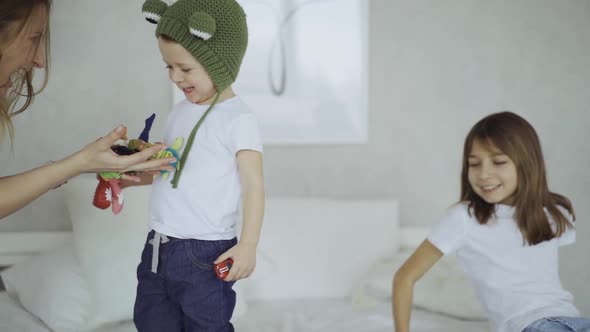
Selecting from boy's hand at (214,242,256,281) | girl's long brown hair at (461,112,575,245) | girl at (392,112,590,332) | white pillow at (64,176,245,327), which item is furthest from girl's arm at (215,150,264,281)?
white pillow at (64,176,245,327)

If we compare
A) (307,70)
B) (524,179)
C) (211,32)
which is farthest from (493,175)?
(307,70)

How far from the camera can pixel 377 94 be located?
2.69 meters

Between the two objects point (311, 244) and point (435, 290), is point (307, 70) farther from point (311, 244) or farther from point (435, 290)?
point (435, 290)

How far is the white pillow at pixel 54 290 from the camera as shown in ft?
6.27

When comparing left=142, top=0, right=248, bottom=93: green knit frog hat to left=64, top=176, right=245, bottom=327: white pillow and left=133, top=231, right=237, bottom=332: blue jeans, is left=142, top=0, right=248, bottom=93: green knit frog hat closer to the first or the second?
left=133, top=231, right=237, bottom=332: blue jeans

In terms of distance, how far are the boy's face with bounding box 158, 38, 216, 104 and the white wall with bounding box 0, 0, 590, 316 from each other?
1197 millimetres

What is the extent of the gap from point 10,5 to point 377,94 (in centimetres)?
174

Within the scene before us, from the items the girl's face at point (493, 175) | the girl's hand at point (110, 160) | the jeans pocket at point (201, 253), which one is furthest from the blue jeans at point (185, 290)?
the girl's face at point (493, 175)

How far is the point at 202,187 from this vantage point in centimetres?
135

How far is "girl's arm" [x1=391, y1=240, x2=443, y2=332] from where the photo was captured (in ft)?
5.14

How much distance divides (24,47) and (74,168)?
31 cm

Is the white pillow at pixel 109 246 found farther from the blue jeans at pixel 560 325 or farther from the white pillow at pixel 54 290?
the blue jeans at pixel 560 325

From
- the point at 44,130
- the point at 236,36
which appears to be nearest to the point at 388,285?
the point at 236,36

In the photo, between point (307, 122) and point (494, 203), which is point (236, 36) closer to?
point (494, 203)
